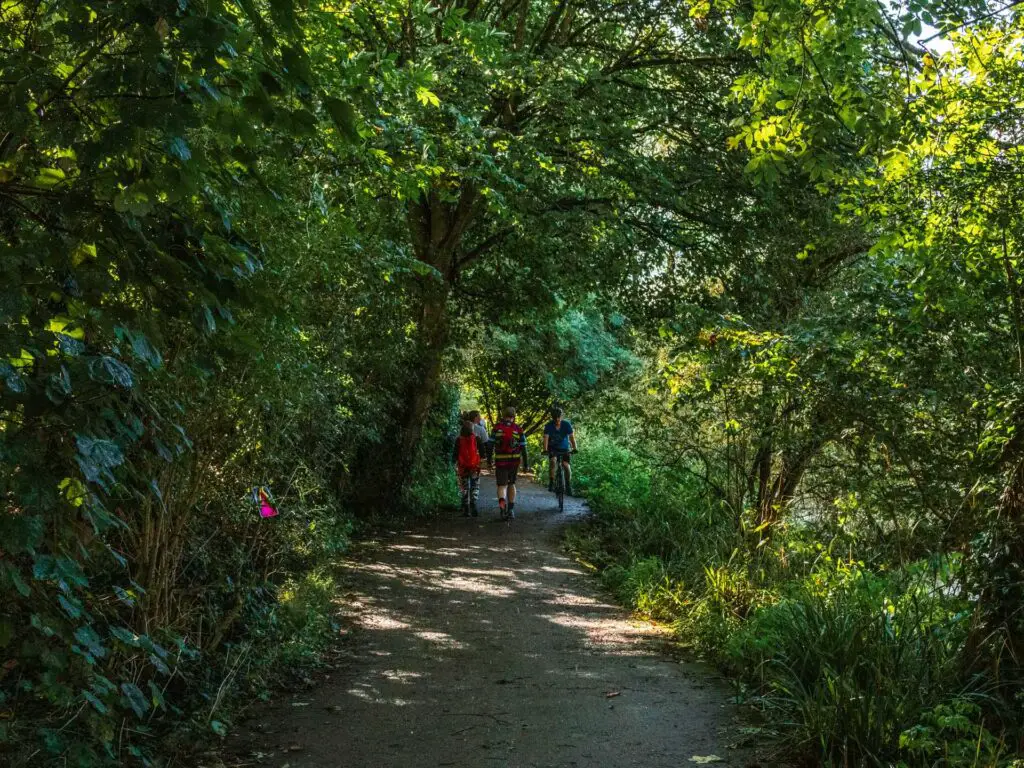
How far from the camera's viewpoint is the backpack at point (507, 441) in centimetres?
1753

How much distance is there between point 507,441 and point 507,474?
2.12 ft

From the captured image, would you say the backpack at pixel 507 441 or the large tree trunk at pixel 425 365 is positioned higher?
the large tree trunk at pixel 425 365

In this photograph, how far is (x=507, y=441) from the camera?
692 inches

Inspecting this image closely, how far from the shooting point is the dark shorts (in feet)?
57.8

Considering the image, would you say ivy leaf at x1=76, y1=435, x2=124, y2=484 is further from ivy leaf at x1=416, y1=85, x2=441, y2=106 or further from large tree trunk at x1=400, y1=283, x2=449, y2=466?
large tree trunk at x1=400, y1=283, x2=449, y2=466

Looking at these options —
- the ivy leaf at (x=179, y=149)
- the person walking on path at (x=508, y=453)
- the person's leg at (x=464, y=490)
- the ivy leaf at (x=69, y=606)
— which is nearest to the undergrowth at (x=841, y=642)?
the ivy leaf at (x=69, y=606)

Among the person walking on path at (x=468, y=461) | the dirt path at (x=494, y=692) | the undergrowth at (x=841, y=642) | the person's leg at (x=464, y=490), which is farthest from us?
the person's leg at (x=464, y=490)

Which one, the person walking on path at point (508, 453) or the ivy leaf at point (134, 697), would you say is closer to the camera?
the ivy leaf at point (134, 697)

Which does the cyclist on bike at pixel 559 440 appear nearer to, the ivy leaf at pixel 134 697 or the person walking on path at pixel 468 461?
the person walking on path at pixel 468 461

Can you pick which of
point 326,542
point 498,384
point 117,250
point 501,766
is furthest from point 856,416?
point 498,384

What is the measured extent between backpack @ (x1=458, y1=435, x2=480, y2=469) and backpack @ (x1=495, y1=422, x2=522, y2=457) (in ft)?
1.47

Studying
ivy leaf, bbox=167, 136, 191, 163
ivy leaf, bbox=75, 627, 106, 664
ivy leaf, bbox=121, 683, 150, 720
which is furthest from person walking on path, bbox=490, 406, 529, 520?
ivy leaf, bbox=167, 136, 191, 163

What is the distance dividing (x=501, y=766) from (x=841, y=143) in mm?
9542

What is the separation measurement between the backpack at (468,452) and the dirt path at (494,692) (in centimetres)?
583
